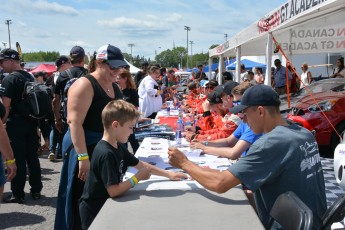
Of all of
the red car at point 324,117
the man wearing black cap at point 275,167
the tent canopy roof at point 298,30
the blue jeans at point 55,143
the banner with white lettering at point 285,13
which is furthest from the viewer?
the blue jeans at point 55,143

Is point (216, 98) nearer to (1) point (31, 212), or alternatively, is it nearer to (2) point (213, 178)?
(1) point (31, 212)

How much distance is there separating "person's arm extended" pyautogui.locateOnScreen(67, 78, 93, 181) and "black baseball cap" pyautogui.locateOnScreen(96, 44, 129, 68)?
0.75ft

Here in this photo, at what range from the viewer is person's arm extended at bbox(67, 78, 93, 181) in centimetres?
264

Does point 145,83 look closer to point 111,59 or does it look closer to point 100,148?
point 111,59

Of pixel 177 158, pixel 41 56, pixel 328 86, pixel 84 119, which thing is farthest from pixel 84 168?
pixel 41 56

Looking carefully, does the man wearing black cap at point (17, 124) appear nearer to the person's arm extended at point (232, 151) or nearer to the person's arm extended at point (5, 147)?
the person's arm extended at point (5, 147)

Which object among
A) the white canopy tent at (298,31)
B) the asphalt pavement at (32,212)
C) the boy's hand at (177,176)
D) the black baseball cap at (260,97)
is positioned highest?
the white canopy tent at (298,31)

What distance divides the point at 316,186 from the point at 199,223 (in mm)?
703

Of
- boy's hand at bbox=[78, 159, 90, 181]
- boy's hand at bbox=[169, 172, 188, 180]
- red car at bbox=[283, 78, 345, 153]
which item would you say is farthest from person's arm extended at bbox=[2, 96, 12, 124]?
red car at bbox=[283, 78, 345, 153]

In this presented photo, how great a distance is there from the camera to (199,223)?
1.70 m

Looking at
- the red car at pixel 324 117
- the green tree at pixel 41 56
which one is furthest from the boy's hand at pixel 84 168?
the green tree at pixel 41 56

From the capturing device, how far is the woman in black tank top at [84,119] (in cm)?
266

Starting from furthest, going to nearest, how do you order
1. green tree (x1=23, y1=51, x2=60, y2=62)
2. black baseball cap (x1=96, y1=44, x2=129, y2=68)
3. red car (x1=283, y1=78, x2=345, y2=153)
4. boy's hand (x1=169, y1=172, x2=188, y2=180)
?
green tree (x1=23, y1=51, x2=60, y2=62) → red car (x1=283, y1=78, x2=345, y2=153) → black baseball cap (x1=96, y1=44, x2=129, y2=68) → boy's hand (x1=169, y1=172, x2=188, y2=180)

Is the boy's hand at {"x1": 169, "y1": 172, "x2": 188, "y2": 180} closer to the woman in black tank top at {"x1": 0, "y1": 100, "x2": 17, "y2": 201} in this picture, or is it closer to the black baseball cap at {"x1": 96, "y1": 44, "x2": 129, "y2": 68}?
the black baseball cap at {"x1": 96, "y1": 44, "x2": 129, "y2": 68}
